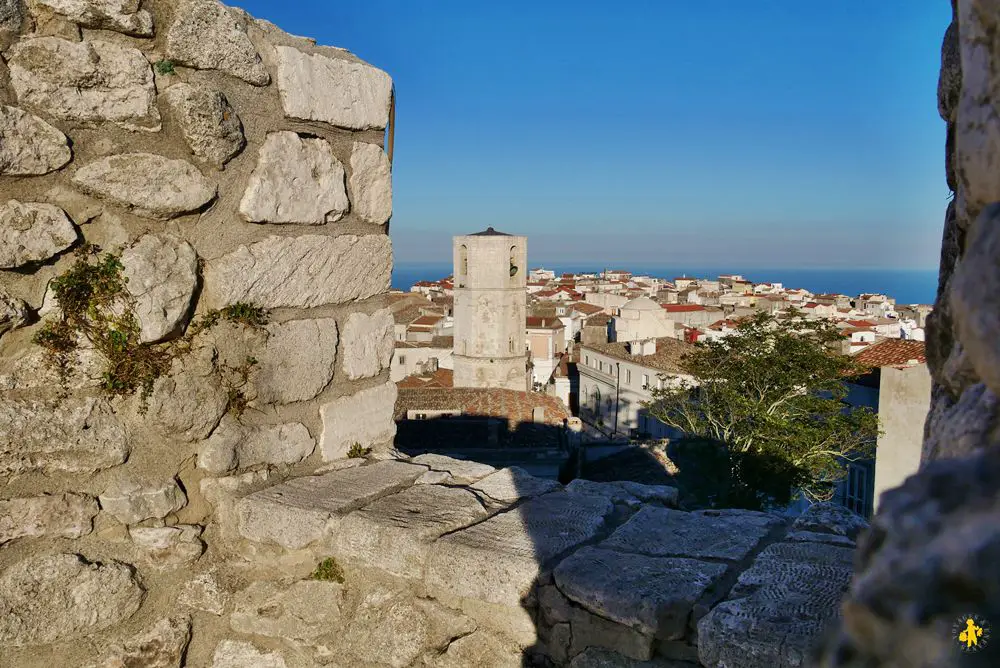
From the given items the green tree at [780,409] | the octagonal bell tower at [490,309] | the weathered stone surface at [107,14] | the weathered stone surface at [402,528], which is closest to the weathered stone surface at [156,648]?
the weathered stone surface at [402,528]

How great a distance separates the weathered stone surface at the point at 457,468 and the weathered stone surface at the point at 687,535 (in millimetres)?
645

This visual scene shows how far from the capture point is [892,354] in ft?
62.1

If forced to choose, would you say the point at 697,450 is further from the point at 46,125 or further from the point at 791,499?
the point at 46,125

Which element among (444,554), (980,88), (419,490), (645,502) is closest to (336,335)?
(419,490)

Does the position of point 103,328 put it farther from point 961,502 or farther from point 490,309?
point 490,309

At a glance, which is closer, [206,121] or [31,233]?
[31,233]

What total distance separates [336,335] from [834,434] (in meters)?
13.7

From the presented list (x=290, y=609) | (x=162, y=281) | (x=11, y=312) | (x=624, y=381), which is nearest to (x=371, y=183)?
(x=162, y=281)

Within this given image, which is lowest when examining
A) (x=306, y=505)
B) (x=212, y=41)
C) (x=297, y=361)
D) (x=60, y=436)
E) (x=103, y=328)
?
(x=306, y=505)

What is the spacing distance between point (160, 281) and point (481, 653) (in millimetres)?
1408

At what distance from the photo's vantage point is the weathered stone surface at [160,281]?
7.62 ft

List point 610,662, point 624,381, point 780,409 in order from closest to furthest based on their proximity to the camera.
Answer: point 610,662 < point 780,409 < point 624,381

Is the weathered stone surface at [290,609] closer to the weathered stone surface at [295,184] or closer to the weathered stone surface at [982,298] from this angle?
the weathered stone surface at [295,184]

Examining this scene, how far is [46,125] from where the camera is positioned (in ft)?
7.13
